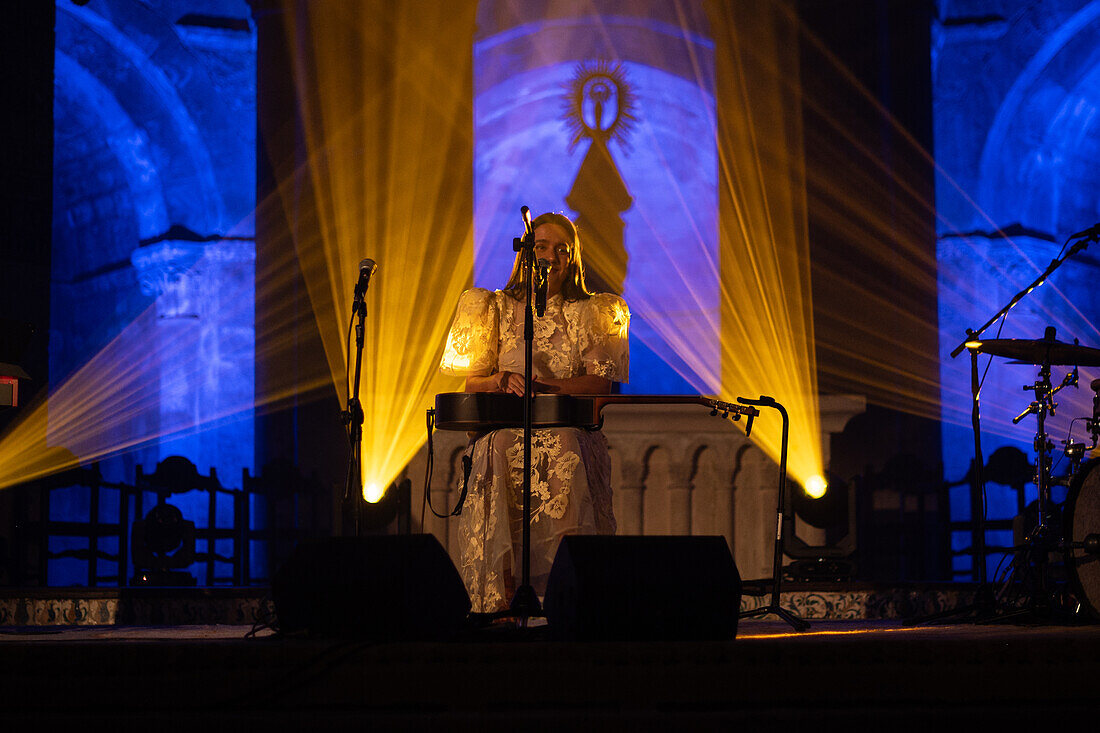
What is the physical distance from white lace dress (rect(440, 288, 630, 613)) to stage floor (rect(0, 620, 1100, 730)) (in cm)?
153

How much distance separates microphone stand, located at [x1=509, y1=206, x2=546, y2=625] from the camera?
3.42 meters

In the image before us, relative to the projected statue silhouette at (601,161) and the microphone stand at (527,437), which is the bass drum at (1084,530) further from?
the projected statue silhouette at (601,161)

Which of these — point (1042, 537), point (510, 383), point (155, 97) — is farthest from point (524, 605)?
point (155, 97)

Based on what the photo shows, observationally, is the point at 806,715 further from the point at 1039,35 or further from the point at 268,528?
the point at 1039,35

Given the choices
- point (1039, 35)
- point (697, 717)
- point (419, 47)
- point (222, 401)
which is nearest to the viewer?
point (697, 717)

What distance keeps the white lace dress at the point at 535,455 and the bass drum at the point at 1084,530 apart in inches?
63.8

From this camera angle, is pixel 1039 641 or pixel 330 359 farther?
pixel 330 359

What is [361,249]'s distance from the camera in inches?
325

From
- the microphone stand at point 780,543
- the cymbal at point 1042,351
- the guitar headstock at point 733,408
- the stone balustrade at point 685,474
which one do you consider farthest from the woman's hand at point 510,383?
the stone balustrade at point 685,474

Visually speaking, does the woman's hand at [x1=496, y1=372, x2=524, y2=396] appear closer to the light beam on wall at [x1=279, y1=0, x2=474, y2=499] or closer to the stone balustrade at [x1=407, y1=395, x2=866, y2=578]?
the stone balustrade at [x1=407, y1=395, x2=866, y2=578]

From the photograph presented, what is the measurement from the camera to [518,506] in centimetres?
396

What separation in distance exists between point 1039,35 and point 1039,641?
1135cm

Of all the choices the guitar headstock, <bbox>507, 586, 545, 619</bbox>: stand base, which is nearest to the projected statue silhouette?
the guitar headstock

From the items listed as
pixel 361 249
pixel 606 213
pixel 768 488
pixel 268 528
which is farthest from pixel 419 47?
pixel 768 488
